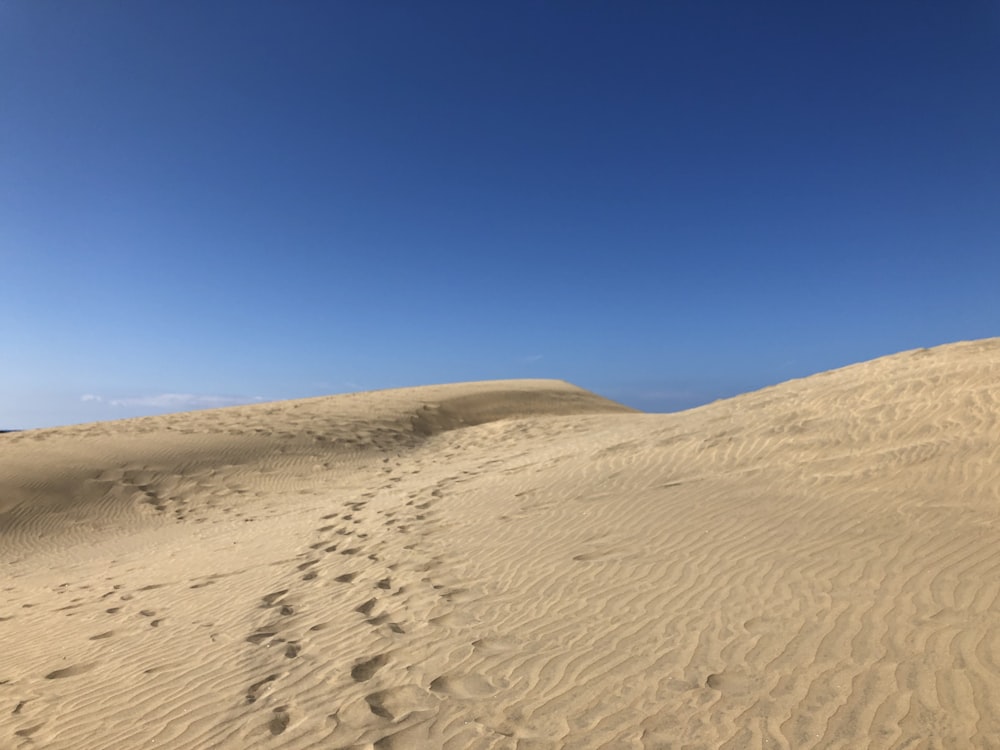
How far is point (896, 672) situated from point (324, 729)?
3415mm

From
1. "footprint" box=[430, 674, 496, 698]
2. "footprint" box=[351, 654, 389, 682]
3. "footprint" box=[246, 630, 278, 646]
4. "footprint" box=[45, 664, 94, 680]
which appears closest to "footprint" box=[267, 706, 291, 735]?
"footprint" box=[351, 654, 389, 682]

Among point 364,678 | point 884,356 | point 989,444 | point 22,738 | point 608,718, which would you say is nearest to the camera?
point 608,718

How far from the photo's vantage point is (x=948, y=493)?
633 centimetres

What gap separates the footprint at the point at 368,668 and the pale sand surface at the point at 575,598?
0.03m

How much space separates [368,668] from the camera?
13.5ft

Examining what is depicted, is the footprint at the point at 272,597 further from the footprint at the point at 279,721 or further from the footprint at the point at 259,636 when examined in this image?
the footprint at the point at 279,721

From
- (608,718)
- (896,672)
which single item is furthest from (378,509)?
(896,672)

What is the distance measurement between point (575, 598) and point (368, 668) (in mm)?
1834

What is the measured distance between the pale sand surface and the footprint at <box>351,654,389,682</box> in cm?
3

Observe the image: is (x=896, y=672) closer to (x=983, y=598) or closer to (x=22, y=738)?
(x=983, y=598)

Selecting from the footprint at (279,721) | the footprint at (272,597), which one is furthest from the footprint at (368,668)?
the footprint at (272,597)

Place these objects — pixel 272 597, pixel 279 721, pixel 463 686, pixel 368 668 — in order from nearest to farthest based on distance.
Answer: pixel 279 721, pixel 463 686, pixel 368 668, pixel 272 597

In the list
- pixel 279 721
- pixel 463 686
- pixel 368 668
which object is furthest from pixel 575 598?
pixel 279 721

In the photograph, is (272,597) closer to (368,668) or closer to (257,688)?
(257,688)
